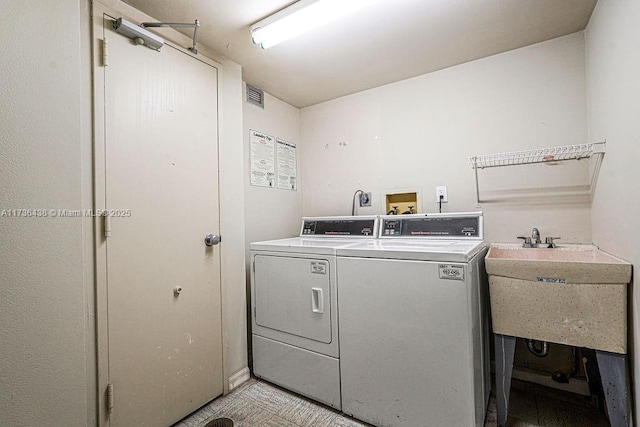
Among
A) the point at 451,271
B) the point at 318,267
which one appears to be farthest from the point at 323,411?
the point at 451,271

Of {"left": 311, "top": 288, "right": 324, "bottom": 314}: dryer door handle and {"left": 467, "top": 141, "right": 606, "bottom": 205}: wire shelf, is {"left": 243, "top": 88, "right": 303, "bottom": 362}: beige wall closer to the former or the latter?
{"left": 311, "top": 288, "right": 324, "bottom": 314}: dryer door handle

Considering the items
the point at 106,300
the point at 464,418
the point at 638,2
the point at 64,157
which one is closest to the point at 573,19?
the point at 638,2

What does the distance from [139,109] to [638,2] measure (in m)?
2.18

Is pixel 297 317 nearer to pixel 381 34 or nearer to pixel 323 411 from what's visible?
pixel 323 411

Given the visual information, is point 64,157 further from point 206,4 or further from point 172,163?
point 206,4

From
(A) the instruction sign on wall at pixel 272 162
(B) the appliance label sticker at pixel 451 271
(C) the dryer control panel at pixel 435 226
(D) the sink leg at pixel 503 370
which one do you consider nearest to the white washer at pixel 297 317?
(C) the dryer control panel at pixel 435 226

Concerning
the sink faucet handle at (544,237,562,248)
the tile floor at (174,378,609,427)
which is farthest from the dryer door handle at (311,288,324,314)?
the sink faucet handle at (544,237,562,248)

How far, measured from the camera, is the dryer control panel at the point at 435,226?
6.29 ft

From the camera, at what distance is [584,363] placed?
1733mm

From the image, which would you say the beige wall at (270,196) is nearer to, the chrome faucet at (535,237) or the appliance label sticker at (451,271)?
the appliance label sticker at (451,271)

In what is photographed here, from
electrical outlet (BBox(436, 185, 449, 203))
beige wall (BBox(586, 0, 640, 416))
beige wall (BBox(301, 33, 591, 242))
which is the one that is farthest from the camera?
electrical outlet (BBox(436, 185, 449, 203))

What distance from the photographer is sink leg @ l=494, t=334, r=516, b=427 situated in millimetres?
1500

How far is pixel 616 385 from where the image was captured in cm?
129

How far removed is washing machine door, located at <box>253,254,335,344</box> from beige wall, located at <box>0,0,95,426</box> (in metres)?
0.98
